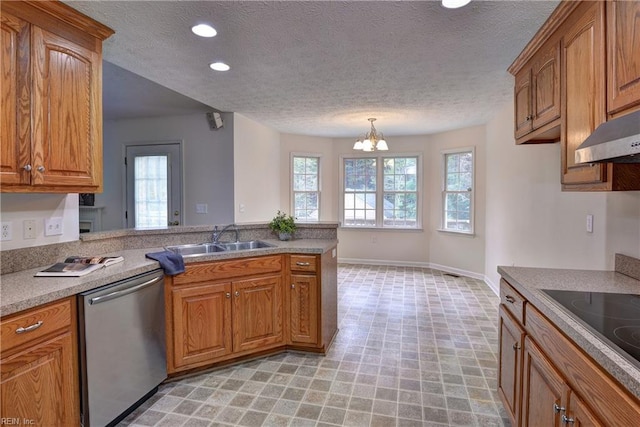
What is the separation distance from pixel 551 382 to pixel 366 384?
1.35 m

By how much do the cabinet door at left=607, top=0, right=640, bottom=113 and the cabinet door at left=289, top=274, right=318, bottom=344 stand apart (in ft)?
7.07

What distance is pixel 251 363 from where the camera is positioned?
107 inches

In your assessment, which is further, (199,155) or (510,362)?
(199,155)

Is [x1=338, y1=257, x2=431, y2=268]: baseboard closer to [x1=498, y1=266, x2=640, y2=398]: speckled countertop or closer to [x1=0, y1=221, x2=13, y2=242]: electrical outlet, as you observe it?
[x1=498, y1=266, x2=640, y2=398]: speckled countertop

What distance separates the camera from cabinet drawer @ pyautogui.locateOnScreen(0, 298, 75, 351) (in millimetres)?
1390

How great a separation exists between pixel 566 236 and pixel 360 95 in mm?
2313

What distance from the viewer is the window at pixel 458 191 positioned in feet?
18.0

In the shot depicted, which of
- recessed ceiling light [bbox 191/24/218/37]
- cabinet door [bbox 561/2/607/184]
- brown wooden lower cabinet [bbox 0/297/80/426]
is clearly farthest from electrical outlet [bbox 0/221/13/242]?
cabinet door [bbox 561/2/607/184]

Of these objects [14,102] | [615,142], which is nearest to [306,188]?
[14,102]

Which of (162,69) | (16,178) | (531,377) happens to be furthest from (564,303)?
(162,69)

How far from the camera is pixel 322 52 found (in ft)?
8.18

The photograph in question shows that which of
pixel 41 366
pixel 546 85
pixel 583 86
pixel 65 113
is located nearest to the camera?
pixel 41 366

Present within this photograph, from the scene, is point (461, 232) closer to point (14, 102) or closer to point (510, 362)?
point (510, 362)

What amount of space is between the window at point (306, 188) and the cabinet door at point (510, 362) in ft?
15.1
